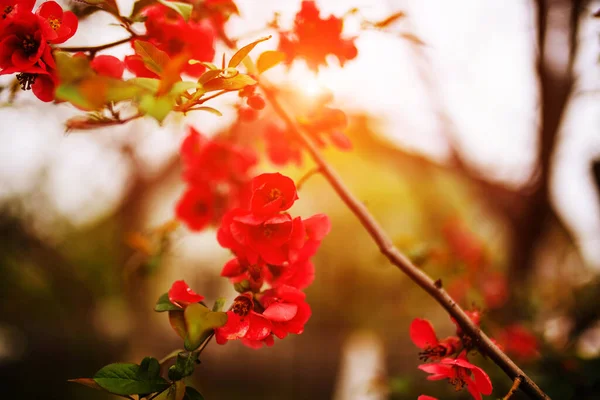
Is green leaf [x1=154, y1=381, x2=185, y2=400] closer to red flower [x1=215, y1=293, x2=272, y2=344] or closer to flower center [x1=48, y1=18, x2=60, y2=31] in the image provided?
red flower [x1=215, y1=293, x2=272, y2=344]

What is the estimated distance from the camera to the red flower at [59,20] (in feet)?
1.20

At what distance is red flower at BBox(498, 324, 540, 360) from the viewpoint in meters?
0.98

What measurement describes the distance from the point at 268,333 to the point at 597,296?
1.18 m

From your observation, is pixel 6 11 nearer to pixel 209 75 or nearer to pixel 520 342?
pixel 209 75

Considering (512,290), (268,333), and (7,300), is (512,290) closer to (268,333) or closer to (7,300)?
(268,333)

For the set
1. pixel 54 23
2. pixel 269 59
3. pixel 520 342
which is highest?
pixel 54 23

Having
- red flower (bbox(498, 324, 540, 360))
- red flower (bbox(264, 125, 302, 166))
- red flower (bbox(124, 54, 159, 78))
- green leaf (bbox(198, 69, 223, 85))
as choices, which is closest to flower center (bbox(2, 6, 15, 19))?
red flower (bbox(124, 54, 159, 78))

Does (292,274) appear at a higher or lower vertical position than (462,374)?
higher

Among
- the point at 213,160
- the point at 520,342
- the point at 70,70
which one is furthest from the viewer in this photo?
the point at 520,342

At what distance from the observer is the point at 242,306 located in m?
0.37

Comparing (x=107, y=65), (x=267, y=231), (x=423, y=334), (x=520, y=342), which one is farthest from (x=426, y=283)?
(x=520, y=342)

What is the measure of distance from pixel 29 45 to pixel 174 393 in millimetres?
329

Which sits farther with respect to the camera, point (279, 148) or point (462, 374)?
point (279, 148)

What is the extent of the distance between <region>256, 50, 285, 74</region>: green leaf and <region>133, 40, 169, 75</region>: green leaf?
81mm
